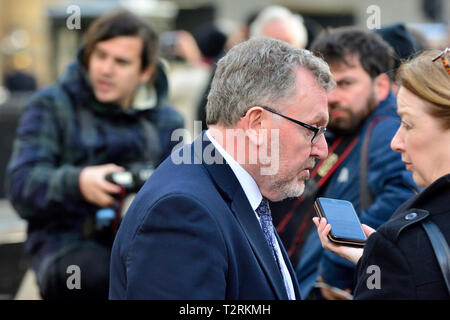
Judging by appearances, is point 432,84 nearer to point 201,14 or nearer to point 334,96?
point 334,96

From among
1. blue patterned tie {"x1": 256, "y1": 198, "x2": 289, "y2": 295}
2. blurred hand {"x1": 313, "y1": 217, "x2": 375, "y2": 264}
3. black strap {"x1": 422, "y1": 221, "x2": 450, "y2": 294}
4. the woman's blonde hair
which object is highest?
the woman's blonde hair

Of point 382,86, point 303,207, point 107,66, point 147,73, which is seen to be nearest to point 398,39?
point 382,86

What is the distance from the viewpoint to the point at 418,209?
2229 mm

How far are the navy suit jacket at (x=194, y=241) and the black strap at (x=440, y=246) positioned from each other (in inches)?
18.9

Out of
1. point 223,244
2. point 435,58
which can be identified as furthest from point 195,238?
point 435,58

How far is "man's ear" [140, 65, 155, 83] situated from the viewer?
4.42 metres

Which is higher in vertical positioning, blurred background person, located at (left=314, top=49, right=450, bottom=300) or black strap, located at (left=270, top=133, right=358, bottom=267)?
blurred background person, located at (left=314, top=49, right=450, bottom=300)

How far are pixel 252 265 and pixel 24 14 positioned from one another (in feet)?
60.2

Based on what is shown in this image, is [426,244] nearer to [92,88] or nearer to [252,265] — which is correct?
[252,265]

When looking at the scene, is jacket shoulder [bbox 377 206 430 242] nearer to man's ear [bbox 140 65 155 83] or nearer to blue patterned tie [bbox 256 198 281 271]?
blue patterned tie [bbox 256 198 281 271]

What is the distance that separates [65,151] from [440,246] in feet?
7.94
